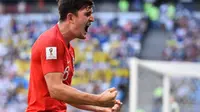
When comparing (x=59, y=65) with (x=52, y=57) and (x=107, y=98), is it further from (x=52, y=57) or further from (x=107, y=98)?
(x=107, y=98)

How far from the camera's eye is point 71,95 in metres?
2.99

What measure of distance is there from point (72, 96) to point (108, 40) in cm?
1498

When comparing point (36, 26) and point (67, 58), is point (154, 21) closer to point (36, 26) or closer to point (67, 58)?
point (36, 26)

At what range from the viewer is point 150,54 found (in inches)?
683

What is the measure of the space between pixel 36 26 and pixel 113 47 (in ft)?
11.1

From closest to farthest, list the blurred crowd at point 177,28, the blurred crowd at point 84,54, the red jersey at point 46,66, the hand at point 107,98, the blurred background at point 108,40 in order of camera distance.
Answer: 1. the hand at point 107,98
2. the red jersey at point 46,66
3. the blurred crowd at point 84,54
4. the blurred background at point 108,40
5. the blurred crowd at point 177,28

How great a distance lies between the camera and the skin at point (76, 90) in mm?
2969

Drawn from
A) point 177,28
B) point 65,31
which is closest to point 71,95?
point 65,31

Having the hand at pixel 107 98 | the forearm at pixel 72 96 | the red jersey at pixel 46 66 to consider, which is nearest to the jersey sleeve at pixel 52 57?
the red jersey at pixel 46 66

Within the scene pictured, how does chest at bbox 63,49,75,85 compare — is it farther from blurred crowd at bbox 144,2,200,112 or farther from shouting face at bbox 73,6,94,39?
blurred crowd at bbox 144,2,200,112

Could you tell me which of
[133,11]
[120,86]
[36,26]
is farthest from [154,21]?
[36,26]

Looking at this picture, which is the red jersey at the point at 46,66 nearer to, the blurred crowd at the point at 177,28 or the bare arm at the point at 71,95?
the bare arm at the point at 71,95

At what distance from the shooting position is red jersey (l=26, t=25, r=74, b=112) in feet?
10.0

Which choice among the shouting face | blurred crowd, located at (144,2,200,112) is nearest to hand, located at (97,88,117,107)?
the shouting face
